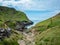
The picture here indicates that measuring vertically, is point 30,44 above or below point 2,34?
below

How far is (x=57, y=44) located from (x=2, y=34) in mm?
35787

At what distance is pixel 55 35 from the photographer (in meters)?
153

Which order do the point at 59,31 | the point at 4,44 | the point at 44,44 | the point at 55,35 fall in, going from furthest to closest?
the point at 59,31 → the point at 55,35 → the point at 44,44 → the point at 4,44

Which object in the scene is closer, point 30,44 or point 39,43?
point 39,43

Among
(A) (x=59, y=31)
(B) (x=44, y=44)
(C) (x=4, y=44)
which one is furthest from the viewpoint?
(A) (x=59, y=31)

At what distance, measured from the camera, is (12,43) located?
137000 millimetres

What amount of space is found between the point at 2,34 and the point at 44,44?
27447mm

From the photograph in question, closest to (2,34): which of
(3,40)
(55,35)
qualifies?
(3,40)

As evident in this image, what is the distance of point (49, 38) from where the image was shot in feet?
492

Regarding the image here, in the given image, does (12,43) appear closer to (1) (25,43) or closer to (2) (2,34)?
(2) (2,34)

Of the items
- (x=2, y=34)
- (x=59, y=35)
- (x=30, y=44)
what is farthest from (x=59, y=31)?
(x=2, y=34)

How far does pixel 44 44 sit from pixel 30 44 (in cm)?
1743

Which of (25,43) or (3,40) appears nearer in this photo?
(3,40)

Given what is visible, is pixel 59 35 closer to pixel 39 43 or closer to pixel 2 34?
pixel 39 43
